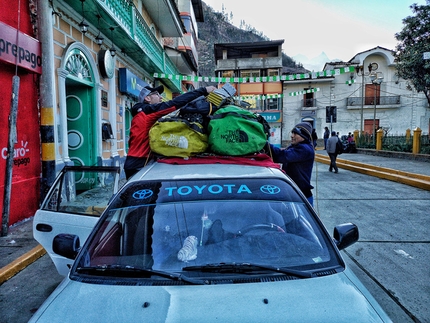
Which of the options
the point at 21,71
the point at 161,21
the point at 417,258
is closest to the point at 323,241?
the point at 417,258

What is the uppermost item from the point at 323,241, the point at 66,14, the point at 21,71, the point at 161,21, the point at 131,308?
the point at 161,21

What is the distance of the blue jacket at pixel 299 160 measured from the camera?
3939mm

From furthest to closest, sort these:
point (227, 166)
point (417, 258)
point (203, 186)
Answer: point (417, 258)
point (227, 166)
point (203, 186)

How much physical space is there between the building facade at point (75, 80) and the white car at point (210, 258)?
14.7ft

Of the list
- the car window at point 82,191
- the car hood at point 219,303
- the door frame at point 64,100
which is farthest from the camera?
the door frame at point 64,100

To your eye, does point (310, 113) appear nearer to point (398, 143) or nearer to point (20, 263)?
point (398, 143)

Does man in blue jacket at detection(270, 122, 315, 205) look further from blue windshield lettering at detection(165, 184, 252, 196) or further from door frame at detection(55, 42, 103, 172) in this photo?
door frame at detection(55, 42, 103, 172)

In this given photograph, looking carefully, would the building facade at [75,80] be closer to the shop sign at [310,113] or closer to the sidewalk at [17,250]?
the sidewalk at [17,250]

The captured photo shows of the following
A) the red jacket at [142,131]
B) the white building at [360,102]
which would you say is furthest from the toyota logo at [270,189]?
the white building at [360,102]

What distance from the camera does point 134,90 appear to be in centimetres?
1202

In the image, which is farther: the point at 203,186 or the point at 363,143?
the point at 363,143

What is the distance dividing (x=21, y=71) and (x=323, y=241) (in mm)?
6072

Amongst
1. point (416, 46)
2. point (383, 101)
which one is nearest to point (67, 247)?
point (416, 46)

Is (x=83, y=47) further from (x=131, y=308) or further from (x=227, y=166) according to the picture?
(x=131, y=308)
